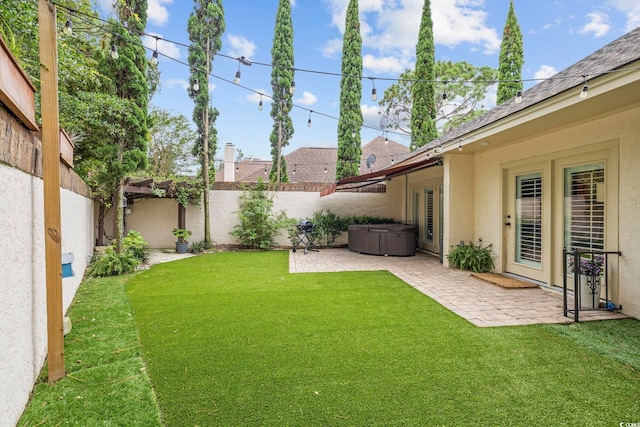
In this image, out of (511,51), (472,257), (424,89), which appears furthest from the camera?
(511,51)

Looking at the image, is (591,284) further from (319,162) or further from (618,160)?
(319,162)

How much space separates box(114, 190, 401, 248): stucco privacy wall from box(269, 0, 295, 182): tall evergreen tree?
3.59 m

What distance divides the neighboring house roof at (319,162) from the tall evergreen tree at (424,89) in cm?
548

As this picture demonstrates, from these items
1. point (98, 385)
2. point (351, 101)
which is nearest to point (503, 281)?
point (98, 385)

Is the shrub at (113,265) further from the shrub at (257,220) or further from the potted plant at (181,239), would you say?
the shrub at (257,220)

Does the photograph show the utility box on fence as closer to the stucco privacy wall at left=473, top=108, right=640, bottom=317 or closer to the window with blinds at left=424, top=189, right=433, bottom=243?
the stucco privacy wall at left=473, top=108, right=640, bottom=317

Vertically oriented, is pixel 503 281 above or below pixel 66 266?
below

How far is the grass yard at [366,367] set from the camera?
2.17 m

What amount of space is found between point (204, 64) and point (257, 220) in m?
5.43

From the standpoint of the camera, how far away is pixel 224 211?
11.3 metres

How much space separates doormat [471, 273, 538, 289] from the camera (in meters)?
5.62

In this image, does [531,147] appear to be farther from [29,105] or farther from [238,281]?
[29,105]

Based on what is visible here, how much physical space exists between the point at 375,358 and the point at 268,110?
1474 centimetres

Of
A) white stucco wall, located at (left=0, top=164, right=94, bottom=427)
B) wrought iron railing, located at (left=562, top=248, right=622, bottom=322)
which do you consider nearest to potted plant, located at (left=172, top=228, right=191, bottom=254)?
white stucco wall, located at (left=0, top=164, right=94, bottom=427)
